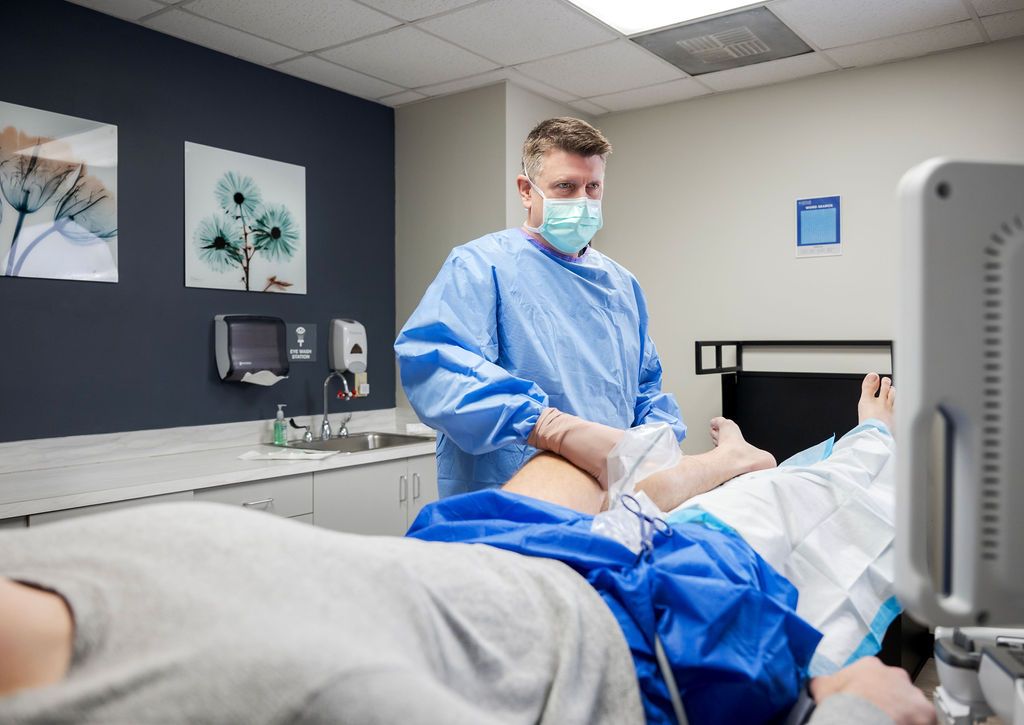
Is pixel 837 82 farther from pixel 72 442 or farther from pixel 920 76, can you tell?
pixel 72 442

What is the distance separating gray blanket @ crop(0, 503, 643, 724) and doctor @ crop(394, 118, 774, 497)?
26.7 inches

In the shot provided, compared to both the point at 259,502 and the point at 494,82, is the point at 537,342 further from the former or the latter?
the point at 494,82

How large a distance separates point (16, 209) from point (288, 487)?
1.28 m

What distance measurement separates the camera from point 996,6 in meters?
2.78

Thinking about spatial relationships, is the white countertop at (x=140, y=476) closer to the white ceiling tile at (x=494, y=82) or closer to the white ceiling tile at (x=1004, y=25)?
the white ceiling tile at (x=494, y=82)

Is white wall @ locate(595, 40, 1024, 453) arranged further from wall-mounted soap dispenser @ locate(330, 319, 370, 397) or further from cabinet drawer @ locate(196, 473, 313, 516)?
cabinet drawer @ locate(196, 473, 313, 516)

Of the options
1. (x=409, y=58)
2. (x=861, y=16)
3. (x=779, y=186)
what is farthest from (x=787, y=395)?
(x=409, y=58)

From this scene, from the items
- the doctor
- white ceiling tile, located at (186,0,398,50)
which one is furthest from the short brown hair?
white ceiling tile, located at (186,0,398,50)

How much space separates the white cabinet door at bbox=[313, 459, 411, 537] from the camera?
2875 mm

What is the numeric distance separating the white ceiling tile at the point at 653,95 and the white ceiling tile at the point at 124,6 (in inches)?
79.0

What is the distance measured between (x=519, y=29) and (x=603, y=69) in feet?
1.95

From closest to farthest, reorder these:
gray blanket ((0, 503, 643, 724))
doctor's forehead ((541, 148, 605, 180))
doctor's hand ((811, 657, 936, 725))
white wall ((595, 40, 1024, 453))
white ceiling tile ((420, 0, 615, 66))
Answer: gray blanket ((0, 503, 643, 724)), doctor's hand ((811, 657, 936, 725)), doctor's forehead ((541, 148, 605, 180)), white ceiling tile ((420, 0, 615, 66)), white wall ((595, 40, 1024, 453))

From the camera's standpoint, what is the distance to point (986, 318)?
628 millimetres

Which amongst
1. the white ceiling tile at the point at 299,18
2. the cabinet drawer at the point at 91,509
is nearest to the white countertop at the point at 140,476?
the cabinet drawer at the point at 91,509
